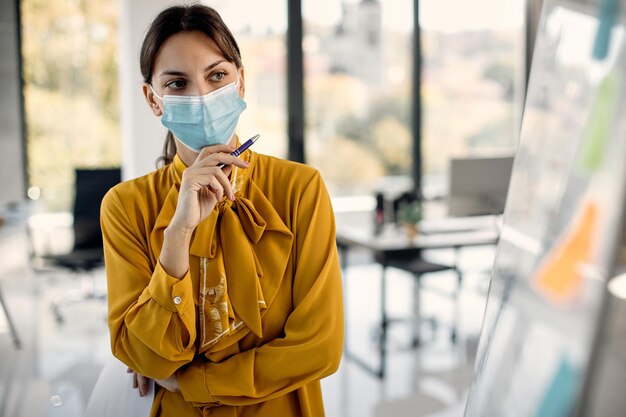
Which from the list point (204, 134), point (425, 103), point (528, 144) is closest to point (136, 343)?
point (204, 134)

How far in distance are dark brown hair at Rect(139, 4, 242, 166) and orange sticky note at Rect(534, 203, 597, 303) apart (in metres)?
0.73

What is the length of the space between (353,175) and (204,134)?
5.58 metres

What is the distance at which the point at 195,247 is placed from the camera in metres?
1.14

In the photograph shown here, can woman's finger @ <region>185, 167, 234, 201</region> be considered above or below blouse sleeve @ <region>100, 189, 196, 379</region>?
above

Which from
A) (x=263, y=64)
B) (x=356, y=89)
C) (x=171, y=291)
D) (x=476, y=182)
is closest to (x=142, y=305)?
(x=171, y=291)

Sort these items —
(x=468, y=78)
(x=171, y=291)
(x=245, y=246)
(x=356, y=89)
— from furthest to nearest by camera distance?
(x=468, y=78)
(x=356, y=89)
(x=245, y=246)
(x=171, y=291)

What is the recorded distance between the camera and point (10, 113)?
6184mm

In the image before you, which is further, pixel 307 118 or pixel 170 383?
pixel 307 118

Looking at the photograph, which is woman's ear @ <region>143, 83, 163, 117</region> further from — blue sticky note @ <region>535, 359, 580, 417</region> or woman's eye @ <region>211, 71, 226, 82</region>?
blue sticky note @ <region>535, 359, 580, 417</region>

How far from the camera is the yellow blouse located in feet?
3.54

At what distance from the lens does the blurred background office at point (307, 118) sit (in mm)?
5195

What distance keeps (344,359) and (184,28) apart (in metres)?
3.21

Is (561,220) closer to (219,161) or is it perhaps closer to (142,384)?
(219,161)

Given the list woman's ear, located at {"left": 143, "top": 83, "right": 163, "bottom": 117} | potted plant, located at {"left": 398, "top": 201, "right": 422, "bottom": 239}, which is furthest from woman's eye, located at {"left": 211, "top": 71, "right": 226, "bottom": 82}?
potted plant, located at {"left": 398, "top": 201, "right": 422, "bottom": 239}
